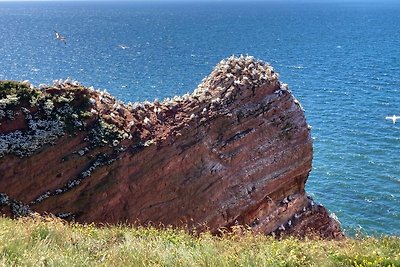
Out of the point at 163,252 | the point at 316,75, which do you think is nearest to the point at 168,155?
the point at 163,252

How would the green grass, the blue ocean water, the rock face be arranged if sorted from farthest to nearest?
the blue ocean water → the rock face → the green grass

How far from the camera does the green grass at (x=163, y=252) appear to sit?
770cm

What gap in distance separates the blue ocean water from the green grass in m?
6.33

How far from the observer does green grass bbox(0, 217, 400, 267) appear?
7.70 m

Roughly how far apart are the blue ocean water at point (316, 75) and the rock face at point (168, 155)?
5.24 meters

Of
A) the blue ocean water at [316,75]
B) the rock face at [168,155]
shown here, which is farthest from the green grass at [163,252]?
the blue ocean water at [316,75]

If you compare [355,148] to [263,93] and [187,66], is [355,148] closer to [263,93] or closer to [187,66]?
[263,93]

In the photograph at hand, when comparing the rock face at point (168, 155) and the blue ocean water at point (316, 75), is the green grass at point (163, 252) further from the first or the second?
the blue ocean water at point (316, 75)

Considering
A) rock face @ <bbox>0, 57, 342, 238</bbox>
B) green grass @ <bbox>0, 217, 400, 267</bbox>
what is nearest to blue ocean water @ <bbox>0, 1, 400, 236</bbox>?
rock face @ <bbox>0, 57, 342, 238</bbox>

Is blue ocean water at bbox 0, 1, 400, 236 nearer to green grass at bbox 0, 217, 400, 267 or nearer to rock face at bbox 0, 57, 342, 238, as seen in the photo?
rock face at bbox 0, 57, 342, 238

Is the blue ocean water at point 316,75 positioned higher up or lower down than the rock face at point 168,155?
lower down

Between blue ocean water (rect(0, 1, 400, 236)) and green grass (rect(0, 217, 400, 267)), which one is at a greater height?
green grass (rect(0, 217, 400, 267))

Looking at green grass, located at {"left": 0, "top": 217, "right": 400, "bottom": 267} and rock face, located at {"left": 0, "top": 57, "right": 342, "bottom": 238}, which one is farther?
rock face, located at {"left": 0, "top": 57, "right": 342, "bottom": 238}

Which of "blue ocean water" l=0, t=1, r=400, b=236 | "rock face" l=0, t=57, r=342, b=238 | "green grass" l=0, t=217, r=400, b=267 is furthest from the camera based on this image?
"blue ocean water" l=0, t=1, r=400, b=236
